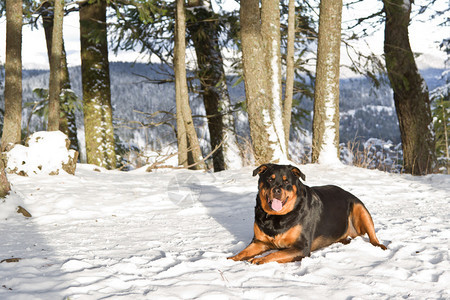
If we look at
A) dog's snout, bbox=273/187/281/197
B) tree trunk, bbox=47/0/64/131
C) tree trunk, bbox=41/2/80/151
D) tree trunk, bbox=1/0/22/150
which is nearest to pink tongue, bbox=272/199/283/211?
dog's snout, bbox=273/187/281/197

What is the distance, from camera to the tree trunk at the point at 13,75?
356 inches

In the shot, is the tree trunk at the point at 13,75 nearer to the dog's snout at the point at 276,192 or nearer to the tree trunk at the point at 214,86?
the tree trunk at the point at 214,86

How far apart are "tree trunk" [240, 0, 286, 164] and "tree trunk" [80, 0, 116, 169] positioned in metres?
4.88

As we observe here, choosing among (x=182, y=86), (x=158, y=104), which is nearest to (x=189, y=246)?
(x=182, y=86)

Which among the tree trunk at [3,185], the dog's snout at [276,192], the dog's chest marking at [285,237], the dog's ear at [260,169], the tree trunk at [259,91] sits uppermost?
the tree trunk at [259,91]

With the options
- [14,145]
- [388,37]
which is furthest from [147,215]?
[388,37]

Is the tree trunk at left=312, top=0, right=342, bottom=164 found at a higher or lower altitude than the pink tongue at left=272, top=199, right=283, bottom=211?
higher

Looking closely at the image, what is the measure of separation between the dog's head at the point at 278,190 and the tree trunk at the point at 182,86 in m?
6.78

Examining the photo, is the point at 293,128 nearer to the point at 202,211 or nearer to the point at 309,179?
the point at 309,179

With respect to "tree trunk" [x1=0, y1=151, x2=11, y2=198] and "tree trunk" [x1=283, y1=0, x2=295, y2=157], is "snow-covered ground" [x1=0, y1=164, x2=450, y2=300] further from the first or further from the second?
"tree trunk" [x1=283, y1=0, x2=295, y2=157]

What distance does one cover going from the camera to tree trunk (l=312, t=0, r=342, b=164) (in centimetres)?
1002

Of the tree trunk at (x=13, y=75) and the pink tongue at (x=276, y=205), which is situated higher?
the tree trunk at (x=13, y=75)

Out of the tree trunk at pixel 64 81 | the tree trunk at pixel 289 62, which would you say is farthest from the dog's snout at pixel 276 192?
the tree trunk at pixel 64 81

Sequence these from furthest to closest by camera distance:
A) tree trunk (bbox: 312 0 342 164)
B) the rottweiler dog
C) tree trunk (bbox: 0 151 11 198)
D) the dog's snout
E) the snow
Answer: tree trunk (bbox: 312 0 342 164) < the snow < tree trunk (bbox: 0 151 11 198) < the rottweiler dog < the dog's snout
